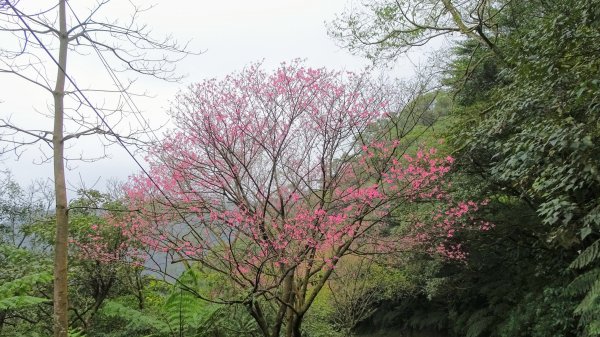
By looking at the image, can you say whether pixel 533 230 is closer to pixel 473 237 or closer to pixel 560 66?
pixel 473 237

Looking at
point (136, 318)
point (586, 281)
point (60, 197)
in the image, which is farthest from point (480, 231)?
point (60, 197)

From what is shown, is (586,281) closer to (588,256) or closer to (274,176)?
(588,256)

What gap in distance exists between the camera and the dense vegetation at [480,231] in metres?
4.13

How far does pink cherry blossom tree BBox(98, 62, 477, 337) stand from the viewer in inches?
212

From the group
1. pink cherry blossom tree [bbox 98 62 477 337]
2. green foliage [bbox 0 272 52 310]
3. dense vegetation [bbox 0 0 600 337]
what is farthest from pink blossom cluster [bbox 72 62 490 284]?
green foliage [bbox 0 272 52 310]

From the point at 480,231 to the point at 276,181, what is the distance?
4.59 meters

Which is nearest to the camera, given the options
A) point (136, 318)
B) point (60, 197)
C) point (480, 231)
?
point (60, 197)

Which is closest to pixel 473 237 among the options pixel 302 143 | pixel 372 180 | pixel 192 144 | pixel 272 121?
pixel 372 180

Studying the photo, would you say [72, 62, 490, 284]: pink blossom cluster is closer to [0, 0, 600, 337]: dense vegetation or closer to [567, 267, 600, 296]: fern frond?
[0, 0, 600, 337]: dense vegetation

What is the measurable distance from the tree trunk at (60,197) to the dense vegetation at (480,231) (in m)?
0.27

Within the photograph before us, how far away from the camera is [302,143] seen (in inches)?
245

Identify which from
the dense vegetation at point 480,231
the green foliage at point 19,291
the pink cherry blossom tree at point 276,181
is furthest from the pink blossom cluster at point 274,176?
the green foliage at point 19,291

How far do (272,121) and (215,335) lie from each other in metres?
3.11

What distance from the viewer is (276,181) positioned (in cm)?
598
